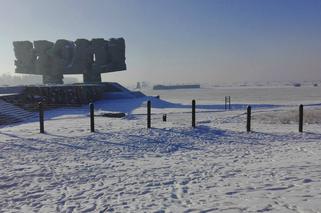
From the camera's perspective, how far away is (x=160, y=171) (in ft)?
22.6

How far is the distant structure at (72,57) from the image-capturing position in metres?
48.7

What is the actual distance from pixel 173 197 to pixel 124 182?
1229 millimetres

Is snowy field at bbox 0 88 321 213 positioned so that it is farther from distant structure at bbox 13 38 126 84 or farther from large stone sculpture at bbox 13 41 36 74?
large stone sculpture at bbox 13 41 36 74

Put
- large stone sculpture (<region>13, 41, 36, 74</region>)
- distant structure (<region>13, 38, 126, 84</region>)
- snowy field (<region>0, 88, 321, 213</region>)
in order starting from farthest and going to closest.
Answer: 1. large stone sculpture (<region>13, 41, 36, 74</region>)
2. distant structure (<region>13, 38, 126, 84</region>)
3. snowy field (<region>0, 88, 321, 213</region>)

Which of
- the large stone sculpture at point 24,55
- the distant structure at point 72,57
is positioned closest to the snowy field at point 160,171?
the distant structure at point 72,57

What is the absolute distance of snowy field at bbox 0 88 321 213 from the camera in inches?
195

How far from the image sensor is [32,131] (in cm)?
1211

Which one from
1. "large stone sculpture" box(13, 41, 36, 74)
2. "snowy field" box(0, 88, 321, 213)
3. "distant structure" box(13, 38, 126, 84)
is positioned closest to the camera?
"snowy field" box(0, 88, 321, 213)

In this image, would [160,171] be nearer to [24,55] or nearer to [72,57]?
[72,57]

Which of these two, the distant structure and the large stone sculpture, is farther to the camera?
the large stone sculpture

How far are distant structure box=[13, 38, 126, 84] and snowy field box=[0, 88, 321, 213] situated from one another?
38106 mm

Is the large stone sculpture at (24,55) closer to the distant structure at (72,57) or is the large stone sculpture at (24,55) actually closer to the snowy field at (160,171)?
the distant structure at (72,57)

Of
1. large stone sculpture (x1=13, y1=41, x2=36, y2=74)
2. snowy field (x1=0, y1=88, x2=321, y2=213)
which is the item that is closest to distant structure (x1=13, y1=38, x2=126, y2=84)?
large stone sculpture (x1=13, y1=41, x2=36, y2=74)

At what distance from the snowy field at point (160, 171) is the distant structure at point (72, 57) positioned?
38.1 m
